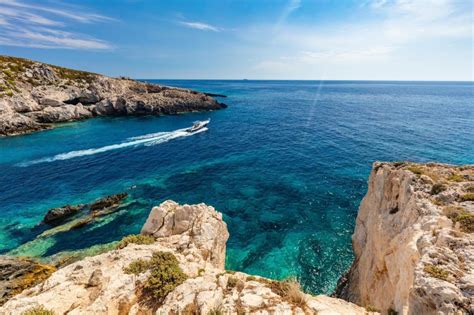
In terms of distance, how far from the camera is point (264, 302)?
28.7 ft

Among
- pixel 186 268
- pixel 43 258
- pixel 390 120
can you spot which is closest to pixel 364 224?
pixel 186 268

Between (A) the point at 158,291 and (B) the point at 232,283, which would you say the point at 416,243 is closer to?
(B) the point at 232,283

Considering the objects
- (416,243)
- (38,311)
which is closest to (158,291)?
(38,311)

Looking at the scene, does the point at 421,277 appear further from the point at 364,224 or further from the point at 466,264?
the point at 364,224

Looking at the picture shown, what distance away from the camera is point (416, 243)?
9641mm

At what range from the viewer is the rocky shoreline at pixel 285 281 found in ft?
25.9

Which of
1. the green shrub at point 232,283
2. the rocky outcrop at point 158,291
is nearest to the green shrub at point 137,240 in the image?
the rocky outcrop at point 158,291

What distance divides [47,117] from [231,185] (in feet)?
227

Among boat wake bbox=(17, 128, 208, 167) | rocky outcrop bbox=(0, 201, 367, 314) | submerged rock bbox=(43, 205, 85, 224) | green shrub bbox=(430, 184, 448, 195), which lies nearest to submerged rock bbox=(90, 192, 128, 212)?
submerged rock bbox=(43, 205, 85, 224)

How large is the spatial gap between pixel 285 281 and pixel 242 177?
2688 centimetres

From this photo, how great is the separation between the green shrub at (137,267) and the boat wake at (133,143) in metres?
44.2

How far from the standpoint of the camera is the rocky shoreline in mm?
7895

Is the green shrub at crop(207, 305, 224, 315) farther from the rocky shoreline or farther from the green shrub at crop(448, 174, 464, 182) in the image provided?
the green shrub at crop(448, 174, 464, 182)

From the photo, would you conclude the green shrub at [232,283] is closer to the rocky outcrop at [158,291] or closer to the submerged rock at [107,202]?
the rocky outcrop at [158,291]
